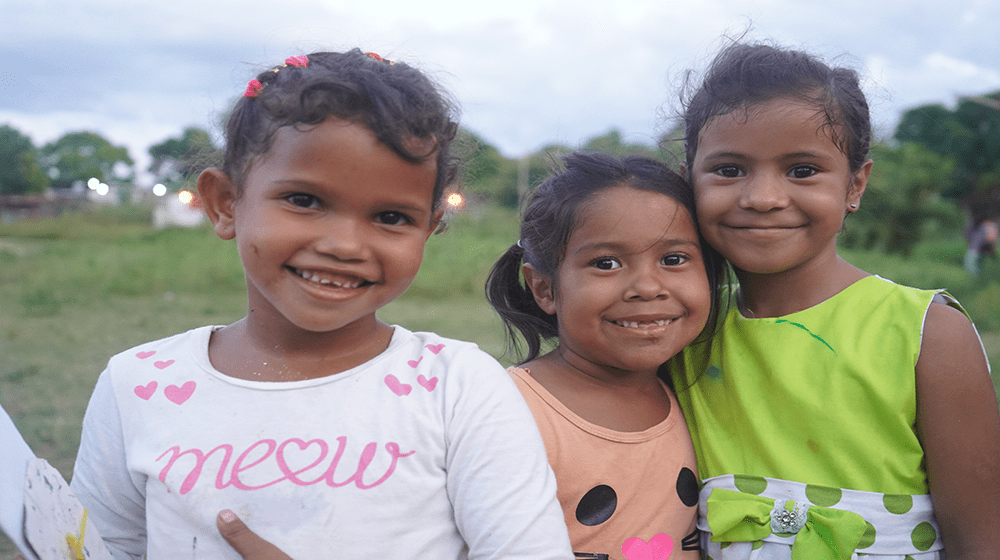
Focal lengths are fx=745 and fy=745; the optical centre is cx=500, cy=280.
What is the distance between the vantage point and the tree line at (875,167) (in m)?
1.99

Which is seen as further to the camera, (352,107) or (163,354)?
(163,354)

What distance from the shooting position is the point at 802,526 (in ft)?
5.17

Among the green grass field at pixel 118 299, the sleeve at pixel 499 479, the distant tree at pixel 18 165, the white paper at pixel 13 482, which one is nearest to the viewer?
the white paper at pixel 13 482

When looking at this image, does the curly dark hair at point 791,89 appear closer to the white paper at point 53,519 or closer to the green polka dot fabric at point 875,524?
the green polka dot fabric at point 875,524

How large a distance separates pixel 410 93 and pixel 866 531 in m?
1.29

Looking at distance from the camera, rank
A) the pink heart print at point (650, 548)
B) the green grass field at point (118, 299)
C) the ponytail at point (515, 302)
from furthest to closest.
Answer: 1. the green grass field at point (118, 299)
2. the ponytail at point (515, 302)
3. the pink heart print at point (650, 548)

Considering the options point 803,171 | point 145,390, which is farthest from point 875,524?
point 145,390

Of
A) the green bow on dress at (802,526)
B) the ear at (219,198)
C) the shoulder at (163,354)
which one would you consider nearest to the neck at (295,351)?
the shoulder at (163,354)

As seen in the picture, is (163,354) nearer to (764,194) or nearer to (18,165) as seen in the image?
(764,194)

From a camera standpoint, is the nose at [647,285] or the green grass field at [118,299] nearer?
the nose at [647,285]

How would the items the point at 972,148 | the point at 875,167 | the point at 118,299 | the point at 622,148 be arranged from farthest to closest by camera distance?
1. the point at 972,148
2. the point at 875,167
3. the point at 118,299
4. the point at 622,148

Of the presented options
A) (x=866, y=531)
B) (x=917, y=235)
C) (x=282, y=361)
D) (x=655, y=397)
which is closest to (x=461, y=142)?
(x=282, y=361)

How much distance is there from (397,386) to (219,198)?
1.74ft

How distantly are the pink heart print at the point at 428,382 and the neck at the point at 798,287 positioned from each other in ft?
2.87
